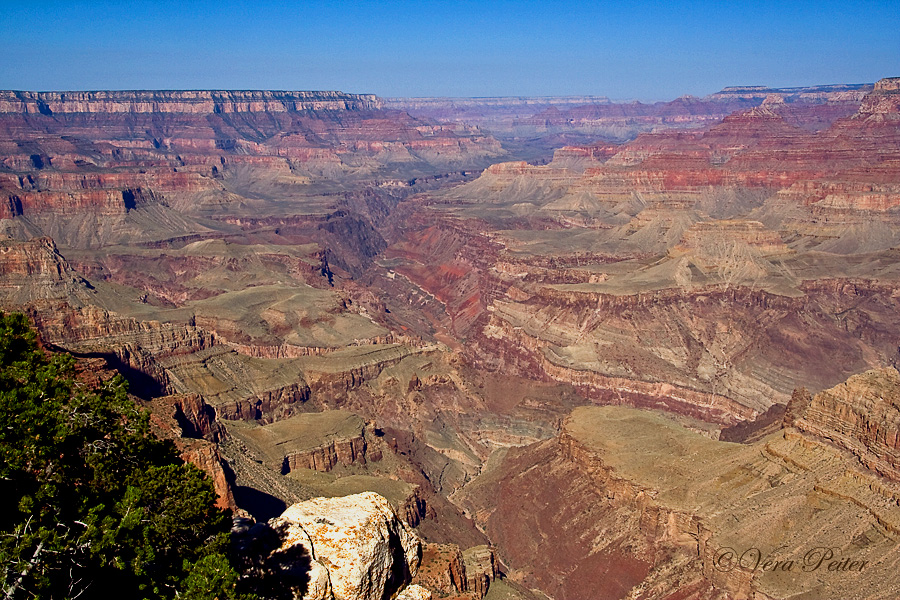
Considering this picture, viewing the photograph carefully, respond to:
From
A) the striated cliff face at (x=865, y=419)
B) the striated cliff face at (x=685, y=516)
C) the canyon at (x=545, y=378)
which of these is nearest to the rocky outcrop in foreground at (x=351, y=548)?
the canyon at (x=545, y=378)

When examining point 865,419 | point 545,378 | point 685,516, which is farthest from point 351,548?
point 545,378

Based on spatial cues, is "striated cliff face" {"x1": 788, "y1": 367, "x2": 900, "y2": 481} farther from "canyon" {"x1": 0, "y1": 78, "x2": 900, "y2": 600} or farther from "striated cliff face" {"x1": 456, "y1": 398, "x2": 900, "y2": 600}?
"striated cliff face" {"x1": 456, "y1": 398, "x2": 900, "y2": 600}

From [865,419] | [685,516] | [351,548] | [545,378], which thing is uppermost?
[351,548]

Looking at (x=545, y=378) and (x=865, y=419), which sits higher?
(x=865, y=419)

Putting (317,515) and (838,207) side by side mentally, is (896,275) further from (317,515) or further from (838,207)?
(317,515)

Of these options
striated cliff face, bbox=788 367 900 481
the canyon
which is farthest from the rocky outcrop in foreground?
striated cliff face, bbox=788 367 900 481

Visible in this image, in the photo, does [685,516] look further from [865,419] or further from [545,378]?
[545,378]

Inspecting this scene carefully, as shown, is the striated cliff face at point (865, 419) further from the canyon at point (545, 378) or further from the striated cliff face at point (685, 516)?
the striated cliff face at point (685, 516)

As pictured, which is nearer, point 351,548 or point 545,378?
point 351,548
